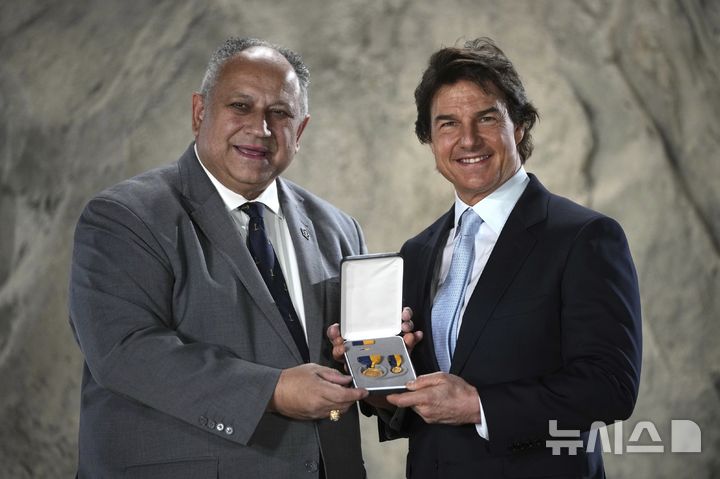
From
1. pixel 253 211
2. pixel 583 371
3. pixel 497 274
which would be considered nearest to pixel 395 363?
pixel 497 274

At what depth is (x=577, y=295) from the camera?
9.12ft

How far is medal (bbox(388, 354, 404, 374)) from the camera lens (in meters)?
2.78

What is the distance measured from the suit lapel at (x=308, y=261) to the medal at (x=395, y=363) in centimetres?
32

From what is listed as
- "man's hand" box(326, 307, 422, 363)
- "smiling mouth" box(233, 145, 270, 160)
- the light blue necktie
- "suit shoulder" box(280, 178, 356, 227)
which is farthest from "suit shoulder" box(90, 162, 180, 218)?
the light blue necktie

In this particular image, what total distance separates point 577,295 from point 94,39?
129 inches

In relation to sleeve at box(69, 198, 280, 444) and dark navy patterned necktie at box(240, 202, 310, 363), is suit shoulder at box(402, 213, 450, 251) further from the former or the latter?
sleeve at box(69, 198, 280, 444)

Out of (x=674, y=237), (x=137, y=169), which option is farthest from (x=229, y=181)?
(x=674, y=237)

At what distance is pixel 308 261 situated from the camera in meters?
3.24

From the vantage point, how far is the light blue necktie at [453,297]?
9.79 ft

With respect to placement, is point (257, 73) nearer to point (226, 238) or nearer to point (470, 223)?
point (226, 238)

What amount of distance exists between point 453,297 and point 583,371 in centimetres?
49

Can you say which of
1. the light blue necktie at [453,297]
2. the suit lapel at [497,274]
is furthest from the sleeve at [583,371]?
the light blue necktie at [453,297]

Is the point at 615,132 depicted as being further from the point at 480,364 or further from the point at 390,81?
the point at 480,364

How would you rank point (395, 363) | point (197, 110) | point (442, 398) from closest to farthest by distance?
1. point (442, 398)
2. point (395, 363)
3. point (197, 110)
